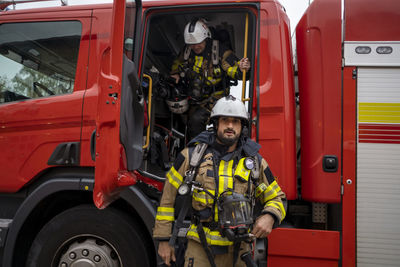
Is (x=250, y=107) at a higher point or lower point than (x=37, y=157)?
higher

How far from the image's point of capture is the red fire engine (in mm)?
2031

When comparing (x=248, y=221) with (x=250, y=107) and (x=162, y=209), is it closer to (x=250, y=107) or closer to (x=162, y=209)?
(x=162, y=209)

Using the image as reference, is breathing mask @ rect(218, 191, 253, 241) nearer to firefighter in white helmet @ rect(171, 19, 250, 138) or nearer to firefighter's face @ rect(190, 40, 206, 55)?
firefighter in white helmet @ rect(171, 19, 250, 138)

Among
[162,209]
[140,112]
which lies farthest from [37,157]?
[162,209]

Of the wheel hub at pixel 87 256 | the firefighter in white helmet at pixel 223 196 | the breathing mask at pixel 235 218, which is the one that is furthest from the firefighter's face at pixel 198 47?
the wheel hub at pixel 87 256

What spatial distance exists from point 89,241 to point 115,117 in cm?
113

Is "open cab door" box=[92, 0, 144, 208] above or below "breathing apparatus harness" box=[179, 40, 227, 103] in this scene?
below

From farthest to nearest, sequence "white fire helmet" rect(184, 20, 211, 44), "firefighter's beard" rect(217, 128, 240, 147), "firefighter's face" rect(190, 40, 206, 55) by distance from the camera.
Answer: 1. "firefighter's face" rect(190, 40, 206, 55)
2. "white fire helmet" rect(184, 20, 211, 44)
3. "firefighter's beard" rect(217, 128, 240, 147)

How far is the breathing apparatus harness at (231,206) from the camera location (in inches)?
60.3

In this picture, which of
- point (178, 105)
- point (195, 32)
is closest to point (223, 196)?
point (178, 105)

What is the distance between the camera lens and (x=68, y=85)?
94.4 inches

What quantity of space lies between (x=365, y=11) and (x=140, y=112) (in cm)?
186

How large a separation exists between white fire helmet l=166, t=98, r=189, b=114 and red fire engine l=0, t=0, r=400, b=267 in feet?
2.25

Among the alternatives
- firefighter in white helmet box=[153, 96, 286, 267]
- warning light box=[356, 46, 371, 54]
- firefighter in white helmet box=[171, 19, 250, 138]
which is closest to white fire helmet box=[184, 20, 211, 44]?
firefighter in white helmet box=[171, 19, 250, 138]
